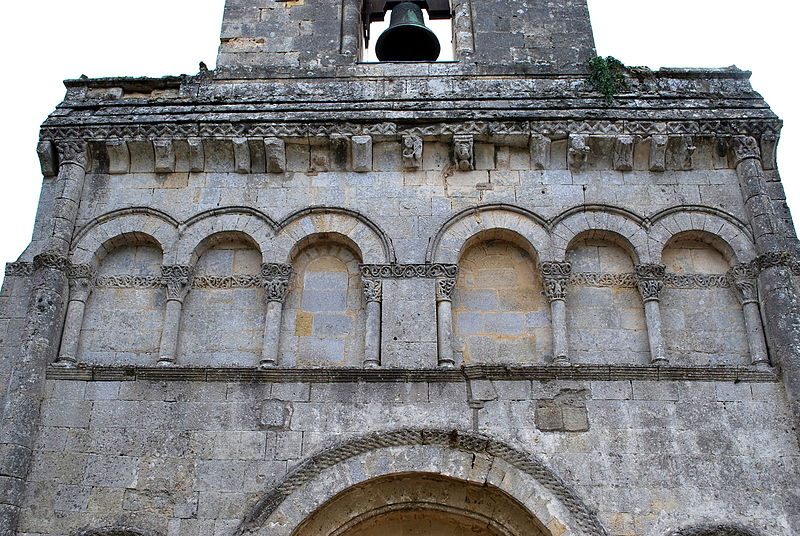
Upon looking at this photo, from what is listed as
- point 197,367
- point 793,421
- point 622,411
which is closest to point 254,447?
point 197,367

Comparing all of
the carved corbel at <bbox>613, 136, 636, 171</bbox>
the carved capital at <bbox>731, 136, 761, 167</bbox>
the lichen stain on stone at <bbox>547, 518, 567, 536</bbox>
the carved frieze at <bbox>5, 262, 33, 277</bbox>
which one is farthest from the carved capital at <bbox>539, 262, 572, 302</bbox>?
the carved frieze at <bbox>5, 262, 33, 277</bbox>

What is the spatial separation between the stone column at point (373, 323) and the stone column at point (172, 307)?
1.96 metres

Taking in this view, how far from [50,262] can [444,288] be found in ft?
13.7

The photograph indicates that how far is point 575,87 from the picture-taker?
34.5ft

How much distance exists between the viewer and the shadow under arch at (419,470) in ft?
25.5

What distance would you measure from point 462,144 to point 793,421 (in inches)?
177

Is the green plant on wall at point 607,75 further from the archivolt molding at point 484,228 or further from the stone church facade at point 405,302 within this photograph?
the archivolt molding at point 484,228

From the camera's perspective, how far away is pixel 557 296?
9.01 metres

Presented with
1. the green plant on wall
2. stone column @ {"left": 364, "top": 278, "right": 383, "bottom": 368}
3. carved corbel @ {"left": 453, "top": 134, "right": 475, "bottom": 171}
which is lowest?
stone column @ {"left": 364, "top": 278, "right": 383, "bottom": 368}

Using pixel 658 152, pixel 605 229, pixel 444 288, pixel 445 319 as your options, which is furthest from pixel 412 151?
pixel 658 152

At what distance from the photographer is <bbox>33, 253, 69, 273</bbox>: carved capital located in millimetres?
9062

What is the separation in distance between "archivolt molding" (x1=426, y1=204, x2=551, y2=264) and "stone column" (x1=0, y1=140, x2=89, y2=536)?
395cm

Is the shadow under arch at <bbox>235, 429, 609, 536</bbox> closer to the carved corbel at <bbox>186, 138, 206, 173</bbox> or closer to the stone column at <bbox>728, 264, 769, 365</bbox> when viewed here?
the stone column at <bbox>728, 264, 769, 365</bbox>

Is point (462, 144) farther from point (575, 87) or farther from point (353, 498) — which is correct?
point (353, 498)
